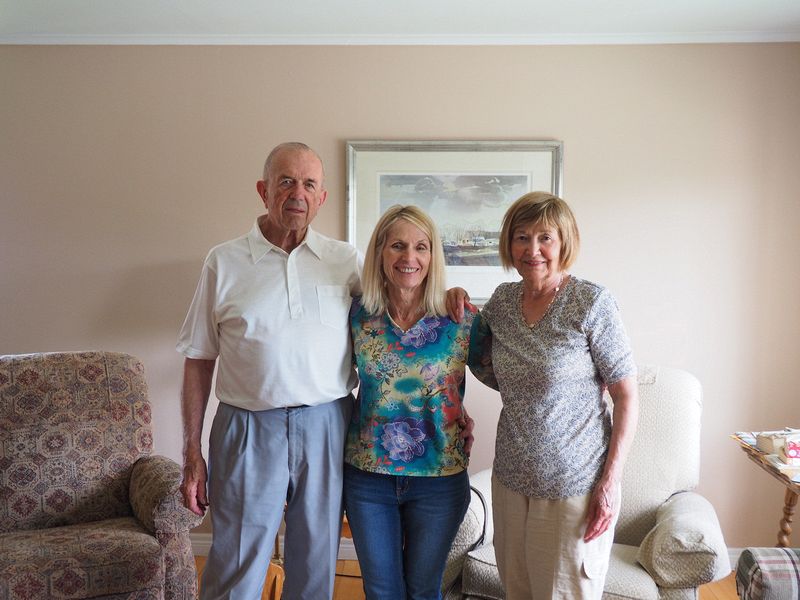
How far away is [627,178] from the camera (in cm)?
301

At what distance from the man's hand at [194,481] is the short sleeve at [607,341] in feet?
3.47

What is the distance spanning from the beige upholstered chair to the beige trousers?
538 millimetres

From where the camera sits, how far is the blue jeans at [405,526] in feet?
5.61

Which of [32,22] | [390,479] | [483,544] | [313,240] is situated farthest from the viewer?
[32,22]

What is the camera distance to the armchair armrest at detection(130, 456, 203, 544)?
2312 mm

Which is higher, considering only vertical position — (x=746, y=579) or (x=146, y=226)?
(x=146, y=226)

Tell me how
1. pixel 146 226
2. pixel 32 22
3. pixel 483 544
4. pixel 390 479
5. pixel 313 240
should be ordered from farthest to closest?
pixel 146 226, pixel 32 22, pixel 483 544, pixel 313 240, pixel 390 479

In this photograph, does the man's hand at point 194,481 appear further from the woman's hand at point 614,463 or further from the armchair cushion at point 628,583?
the armchair cushion at point 628,583

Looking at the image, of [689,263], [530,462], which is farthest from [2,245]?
[689,263]

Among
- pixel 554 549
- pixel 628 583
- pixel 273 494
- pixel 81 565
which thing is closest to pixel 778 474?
pixel 628 583

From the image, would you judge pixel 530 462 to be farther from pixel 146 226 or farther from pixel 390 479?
pixel 146 226

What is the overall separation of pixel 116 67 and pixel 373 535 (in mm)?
2446

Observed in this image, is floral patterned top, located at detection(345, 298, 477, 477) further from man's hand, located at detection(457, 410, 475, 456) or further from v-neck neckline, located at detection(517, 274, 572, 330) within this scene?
v-neck neckline, located at detection(517, 274, 572, 330)

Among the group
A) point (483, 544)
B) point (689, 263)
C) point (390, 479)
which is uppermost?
point (689, 263)
